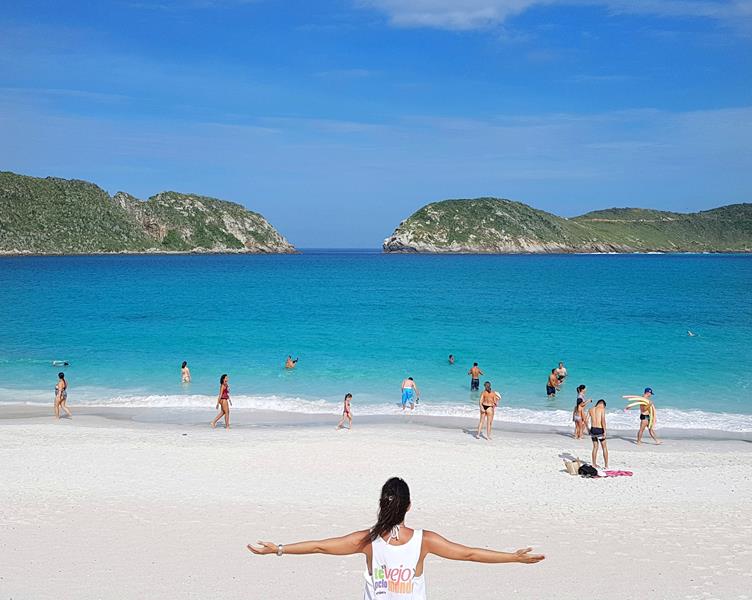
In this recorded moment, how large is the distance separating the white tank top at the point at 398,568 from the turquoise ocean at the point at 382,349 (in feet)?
56.6

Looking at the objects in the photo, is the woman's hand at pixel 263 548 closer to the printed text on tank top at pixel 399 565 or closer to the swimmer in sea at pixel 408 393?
the printed text on tank top at pixel 399 565

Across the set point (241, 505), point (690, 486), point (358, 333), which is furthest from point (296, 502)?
point (358, 333)

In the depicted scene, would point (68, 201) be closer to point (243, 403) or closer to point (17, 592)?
point (243, 403)

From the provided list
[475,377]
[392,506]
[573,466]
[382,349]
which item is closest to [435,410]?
[475,377]

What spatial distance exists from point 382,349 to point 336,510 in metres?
21.7

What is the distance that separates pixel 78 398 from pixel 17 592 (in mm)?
16225

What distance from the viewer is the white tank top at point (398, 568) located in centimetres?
411

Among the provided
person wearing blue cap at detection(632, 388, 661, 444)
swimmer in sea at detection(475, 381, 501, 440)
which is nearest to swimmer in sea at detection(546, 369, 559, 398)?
person wearing blue cap at detection(632, 388, 661, 444)

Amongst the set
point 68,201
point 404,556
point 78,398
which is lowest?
point 78,398

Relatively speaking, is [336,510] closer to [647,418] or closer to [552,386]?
[647,418]

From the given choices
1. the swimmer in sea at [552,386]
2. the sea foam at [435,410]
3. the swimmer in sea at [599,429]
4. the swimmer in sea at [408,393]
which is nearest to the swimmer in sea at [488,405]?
the sea foam at [435,410]

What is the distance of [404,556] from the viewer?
411 centimetres

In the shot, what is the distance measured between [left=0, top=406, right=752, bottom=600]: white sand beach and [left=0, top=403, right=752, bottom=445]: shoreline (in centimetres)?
94

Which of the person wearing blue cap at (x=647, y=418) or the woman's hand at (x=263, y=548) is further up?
the woman's hand at (x=263, y=548)
